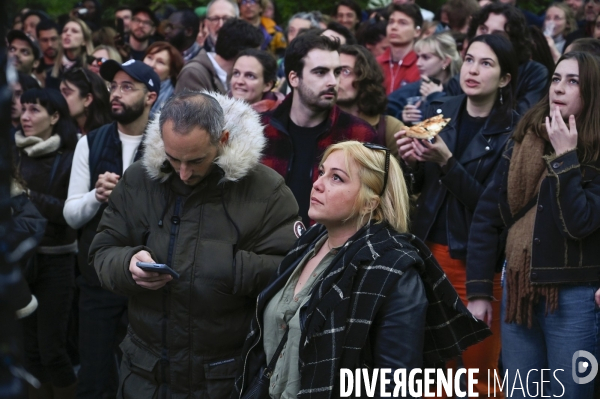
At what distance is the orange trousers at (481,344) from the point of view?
17.4ft

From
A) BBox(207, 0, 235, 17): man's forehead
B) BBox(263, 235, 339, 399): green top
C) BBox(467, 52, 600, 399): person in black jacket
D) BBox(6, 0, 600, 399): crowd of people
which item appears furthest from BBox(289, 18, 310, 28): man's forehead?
BBox(263, 235, 339, 399): green top

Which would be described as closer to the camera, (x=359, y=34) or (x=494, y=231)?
(x=494, y=231)

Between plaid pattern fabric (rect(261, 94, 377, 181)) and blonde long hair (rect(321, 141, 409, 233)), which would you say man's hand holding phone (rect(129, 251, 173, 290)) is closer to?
blonde long hair (rect(321, 141, 409, 233))

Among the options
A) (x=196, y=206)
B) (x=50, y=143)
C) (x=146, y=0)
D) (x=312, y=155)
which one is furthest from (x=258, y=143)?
(x=146, y=0)

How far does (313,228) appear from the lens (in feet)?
12.5

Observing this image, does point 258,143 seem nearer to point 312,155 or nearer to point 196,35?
point 312,155

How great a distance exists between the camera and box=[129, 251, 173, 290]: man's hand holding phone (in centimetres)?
368

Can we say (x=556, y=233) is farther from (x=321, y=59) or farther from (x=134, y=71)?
(x=134, y=71)

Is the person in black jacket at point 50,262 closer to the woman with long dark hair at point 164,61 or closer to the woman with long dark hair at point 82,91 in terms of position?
the woman with long dark hair at point 82,91

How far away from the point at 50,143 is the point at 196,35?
4.79 metres

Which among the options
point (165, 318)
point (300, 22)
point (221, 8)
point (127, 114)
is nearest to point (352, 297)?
point (165, 318)

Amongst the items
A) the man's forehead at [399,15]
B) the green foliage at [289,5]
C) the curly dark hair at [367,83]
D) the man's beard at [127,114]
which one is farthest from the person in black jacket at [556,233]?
the green foliage at [289,5]

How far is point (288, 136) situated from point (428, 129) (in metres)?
0.93

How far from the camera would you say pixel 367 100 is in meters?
6.35
